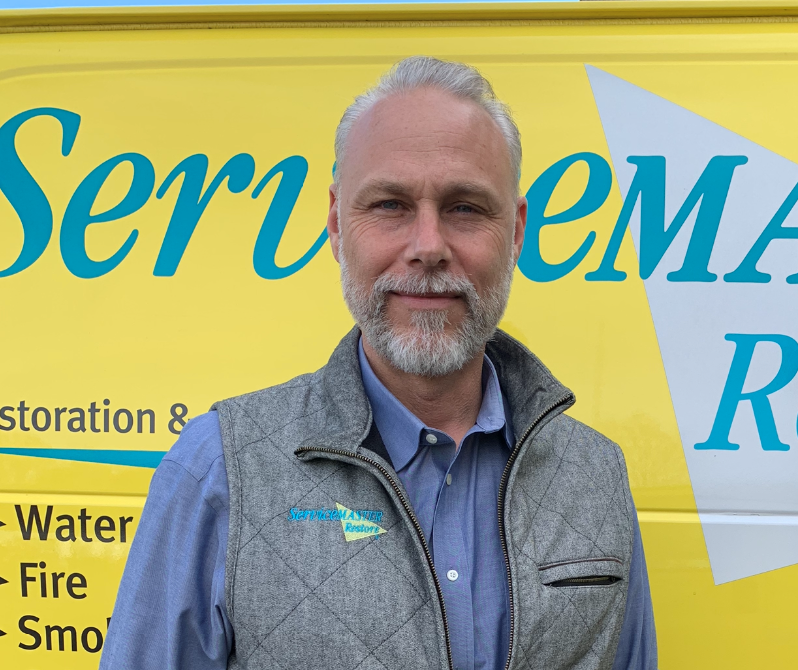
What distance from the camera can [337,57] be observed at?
72.6 inches

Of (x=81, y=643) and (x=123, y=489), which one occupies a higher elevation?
(x=123, y=489)

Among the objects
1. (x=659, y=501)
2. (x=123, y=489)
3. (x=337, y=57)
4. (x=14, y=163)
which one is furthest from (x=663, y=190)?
(x=14, y=163)

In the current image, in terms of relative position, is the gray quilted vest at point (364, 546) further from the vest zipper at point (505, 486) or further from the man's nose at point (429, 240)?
the man's nose at point (429, 240)

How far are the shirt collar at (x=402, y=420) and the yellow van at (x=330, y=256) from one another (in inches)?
19.9

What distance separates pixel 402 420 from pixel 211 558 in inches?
15.0

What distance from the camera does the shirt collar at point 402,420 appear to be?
1.21 m

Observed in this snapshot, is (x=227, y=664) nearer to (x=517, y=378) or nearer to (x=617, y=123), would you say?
(x=517, y=378)

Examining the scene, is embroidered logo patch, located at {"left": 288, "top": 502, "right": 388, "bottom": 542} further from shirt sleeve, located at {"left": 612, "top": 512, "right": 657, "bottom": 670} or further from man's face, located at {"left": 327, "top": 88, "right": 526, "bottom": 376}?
shirt sleeve, located at {"left": 612, "top": 512, "right": 657, "bottom": 670}

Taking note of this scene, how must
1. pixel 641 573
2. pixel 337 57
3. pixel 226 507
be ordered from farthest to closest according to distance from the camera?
pixel 337 57, pixel 641 573, pixel 226 507

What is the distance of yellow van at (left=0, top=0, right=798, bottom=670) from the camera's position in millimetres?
1701

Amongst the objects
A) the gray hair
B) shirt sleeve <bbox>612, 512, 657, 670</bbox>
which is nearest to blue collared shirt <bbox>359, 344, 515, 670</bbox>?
shirt sleeve <bbox>612, 512, 657, 670</bbox>

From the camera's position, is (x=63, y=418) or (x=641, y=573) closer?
(x=641, y=573)

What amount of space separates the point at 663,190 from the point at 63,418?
1.59 m

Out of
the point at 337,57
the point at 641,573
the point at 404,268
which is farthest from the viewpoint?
the point at 337,57
